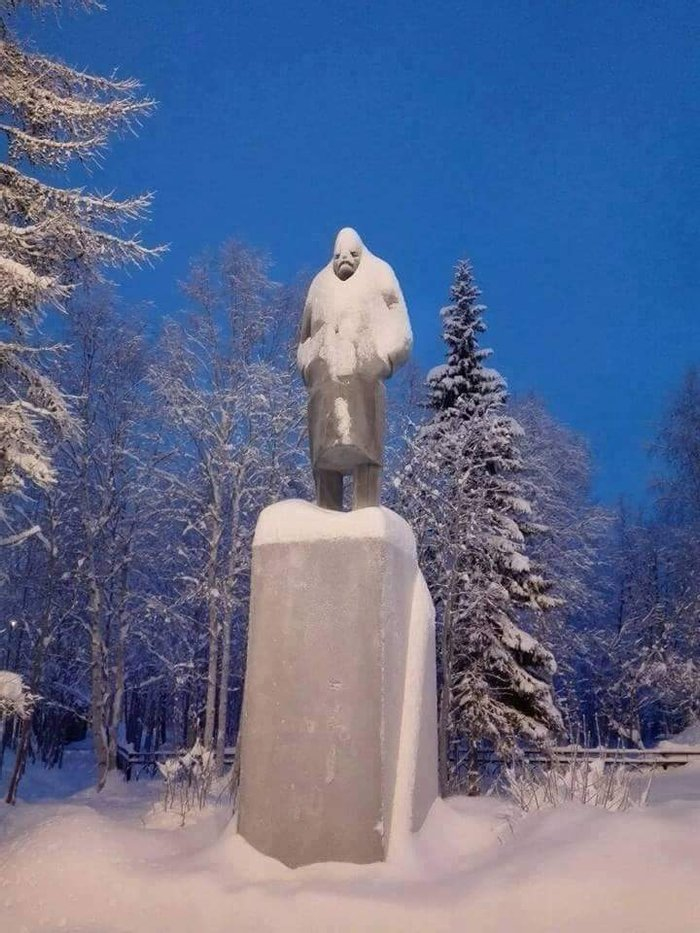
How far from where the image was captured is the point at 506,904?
3998 millimetres

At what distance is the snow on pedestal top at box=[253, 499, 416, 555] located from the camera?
5297 millimetres

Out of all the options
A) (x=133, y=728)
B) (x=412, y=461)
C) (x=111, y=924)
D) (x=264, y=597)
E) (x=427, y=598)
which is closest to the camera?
(x=111, y=924)

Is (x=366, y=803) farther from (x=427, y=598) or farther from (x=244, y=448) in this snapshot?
(x=244, y=448)

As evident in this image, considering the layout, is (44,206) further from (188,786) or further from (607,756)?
(607,756)

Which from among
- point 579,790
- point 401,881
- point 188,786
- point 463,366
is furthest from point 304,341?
point 463,366

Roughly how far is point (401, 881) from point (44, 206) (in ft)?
18.7

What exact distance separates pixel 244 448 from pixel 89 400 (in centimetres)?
343

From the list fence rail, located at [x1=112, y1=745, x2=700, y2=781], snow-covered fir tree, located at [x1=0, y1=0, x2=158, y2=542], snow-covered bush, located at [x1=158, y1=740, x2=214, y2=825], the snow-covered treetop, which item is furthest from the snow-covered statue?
the snow-covered treetop

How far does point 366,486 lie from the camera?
230 inches

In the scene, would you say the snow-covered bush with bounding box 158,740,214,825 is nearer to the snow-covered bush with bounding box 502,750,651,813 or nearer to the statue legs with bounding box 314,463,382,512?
the snow-covered bush with bounding box 502,750,651,813

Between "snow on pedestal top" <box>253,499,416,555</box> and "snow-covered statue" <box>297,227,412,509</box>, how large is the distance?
369mm

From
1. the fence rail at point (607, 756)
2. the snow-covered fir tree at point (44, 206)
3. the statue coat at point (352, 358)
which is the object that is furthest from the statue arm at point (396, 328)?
the fence rail at point (607, 756)

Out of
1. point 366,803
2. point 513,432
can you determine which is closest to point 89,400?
point 513,432

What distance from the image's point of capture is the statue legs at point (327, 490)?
5973 millimetres
